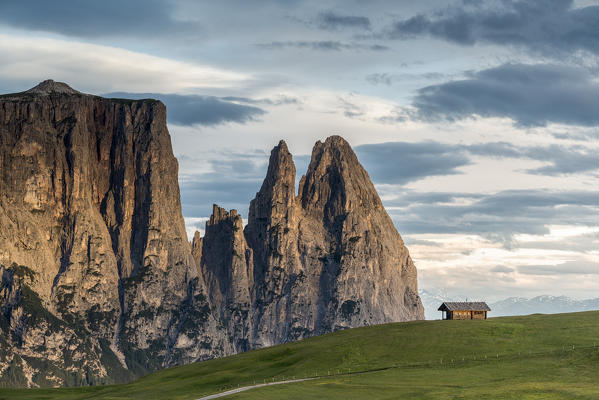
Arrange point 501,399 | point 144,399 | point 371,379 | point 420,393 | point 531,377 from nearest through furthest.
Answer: point 501,399 → point 420,393 → point 531,377 → point 371,379 → point 144,399

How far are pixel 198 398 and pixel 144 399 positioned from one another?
1081 inches

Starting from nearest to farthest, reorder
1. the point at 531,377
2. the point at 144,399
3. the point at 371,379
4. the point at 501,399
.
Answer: the point at 501,399
the point at 531,377
the point at 371,379
the point at 144,399

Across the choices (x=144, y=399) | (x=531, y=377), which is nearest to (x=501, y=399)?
(x=531, y=377)

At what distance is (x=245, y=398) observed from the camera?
15938 cm

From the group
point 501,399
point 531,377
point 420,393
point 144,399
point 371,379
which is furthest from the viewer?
point 144,399

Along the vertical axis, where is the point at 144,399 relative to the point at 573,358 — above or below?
below

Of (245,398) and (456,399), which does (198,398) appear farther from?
(456,399)

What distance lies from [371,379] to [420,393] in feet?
85.2

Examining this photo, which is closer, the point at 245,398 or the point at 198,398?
the point at 245,398

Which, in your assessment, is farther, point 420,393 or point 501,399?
point 420,393

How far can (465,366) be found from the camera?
614 feet

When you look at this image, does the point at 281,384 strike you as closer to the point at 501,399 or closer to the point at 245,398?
the point at 245,398

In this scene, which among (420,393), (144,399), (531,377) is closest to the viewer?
(420,393)

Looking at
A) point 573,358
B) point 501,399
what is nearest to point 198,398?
point 501,399
